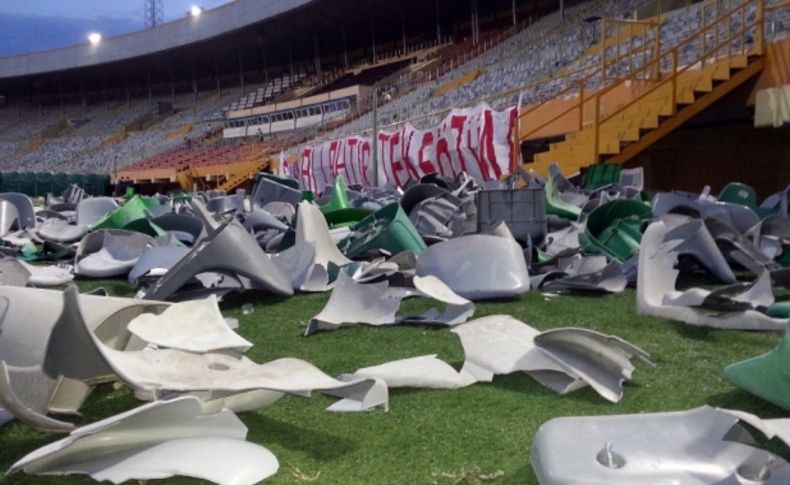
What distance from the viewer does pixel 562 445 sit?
1.40 meters

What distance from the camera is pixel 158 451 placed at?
1.47 meters

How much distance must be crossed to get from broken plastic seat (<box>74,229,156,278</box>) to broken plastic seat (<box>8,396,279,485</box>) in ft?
9.73

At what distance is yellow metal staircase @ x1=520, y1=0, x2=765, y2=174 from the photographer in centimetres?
840

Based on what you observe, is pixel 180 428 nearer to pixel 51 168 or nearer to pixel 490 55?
pixel 490 55

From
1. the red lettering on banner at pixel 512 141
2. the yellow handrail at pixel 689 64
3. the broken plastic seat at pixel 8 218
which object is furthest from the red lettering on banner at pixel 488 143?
the broken plastic seat at pixel 8 218

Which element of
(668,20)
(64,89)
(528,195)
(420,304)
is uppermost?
(64,89)

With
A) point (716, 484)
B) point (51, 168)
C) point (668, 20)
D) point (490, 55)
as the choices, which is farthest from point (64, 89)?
point (716, 484)

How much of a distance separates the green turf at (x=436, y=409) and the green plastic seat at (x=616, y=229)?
1.24 metres

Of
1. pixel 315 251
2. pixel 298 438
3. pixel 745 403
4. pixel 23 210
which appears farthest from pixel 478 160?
pixel 298 438

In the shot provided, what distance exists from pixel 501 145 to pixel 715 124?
112 inches

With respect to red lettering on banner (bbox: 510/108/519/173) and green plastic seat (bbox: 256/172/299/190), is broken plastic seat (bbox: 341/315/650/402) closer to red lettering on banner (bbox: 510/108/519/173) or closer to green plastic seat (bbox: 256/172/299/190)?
green plastic seat (bbox: 256/172/299/190)

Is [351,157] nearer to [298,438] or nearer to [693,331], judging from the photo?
[693,331]

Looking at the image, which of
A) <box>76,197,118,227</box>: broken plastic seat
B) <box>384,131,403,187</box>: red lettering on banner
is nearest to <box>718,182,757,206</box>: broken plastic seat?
<box>76,197,118,227</box>: broken plastic seat

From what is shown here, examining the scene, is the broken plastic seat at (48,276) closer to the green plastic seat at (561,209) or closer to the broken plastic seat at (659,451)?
the green plastic seat at (561,209)
